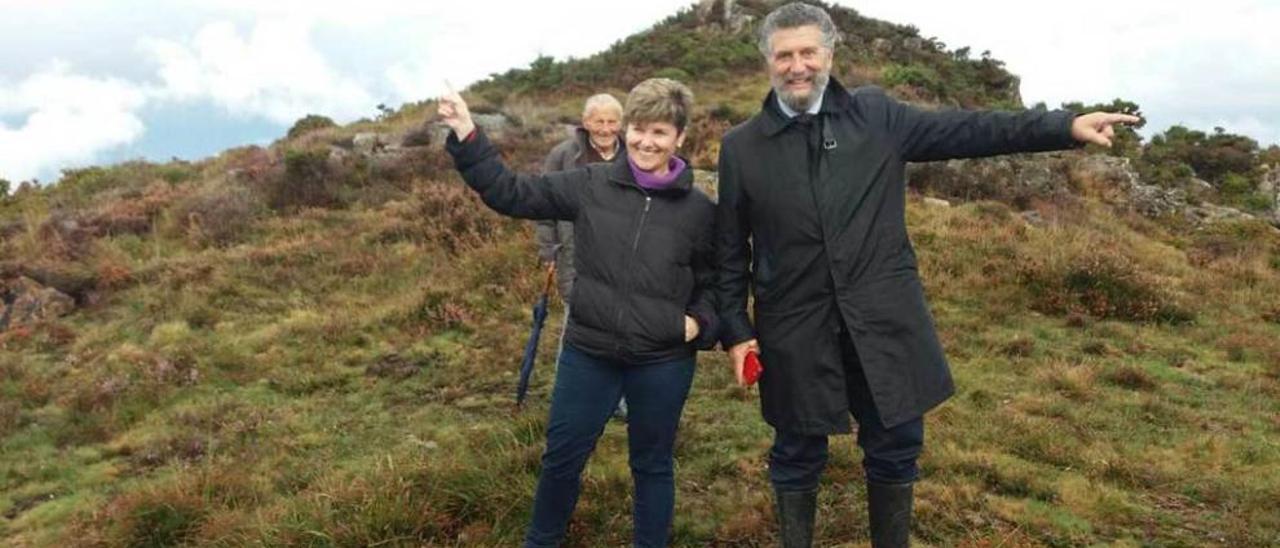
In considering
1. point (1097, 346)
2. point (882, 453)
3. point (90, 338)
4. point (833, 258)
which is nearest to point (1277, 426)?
point (1097, 346)

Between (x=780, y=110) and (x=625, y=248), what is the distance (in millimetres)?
770

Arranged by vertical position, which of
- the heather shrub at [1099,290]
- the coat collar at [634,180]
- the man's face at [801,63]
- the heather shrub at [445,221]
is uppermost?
the man's face at [801,63]

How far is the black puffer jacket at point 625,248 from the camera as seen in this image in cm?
334

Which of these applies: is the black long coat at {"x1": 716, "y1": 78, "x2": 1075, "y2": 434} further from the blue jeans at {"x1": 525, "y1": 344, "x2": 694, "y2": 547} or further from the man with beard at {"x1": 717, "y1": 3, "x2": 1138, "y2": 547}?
the blue jeans at {"x1": 525, "y1": 344, "x2": 694, "y2": 547}

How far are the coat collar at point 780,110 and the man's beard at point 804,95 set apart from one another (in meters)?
0.04

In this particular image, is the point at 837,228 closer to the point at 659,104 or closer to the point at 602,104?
the point at 659,104

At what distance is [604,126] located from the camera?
5062 mm

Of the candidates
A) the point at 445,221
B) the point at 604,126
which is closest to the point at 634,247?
the point at 604,126

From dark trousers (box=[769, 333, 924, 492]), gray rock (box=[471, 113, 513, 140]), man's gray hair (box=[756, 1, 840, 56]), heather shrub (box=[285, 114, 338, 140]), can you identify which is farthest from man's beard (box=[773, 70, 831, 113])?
heather shrub (box=[285, 114, 338, 140])

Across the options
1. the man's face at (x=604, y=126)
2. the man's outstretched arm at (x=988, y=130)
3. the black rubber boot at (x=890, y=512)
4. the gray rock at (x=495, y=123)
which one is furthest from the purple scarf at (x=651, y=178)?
the gray rock at (x=495, y=123)

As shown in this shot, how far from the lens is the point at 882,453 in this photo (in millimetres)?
3385

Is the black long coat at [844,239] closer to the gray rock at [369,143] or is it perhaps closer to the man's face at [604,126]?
the man's face at [604,126]

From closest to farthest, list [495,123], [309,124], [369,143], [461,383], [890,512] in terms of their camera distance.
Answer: [890,512] < [461,383] < [369,143] < [495,123] < [309,124]

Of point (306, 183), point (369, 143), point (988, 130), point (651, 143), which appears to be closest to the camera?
point (988, 130)
